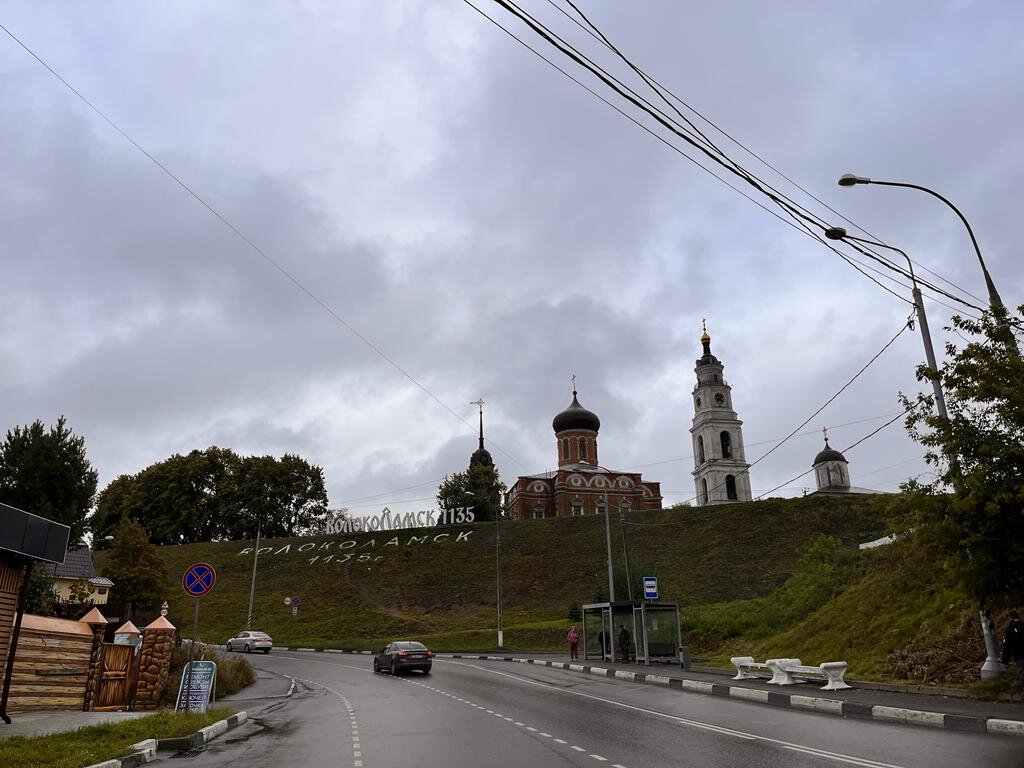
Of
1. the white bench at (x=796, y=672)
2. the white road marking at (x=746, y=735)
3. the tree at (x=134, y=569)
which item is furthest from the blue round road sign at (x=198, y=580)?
the tree at (x=134, y=569)

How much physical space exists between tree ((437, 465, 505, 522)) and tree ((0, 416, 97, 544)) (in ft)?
182

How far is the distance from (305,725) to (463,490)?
80.2 m

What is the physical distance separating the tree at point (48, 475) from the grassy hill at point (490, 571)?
18954 mm

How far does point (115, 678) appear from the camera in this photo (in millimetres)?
17969

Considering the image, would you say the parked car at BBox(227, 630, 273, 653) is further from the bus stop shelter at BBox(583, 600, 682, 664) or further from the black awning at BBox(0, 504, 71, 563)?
the black awning at BBox(0, 504, 71, 563)

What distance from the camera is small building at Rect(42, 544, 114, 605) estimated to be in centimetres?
4147

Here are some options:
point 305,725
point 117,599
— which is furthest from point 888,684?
point 117,599

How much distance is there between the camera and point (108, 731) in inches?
486

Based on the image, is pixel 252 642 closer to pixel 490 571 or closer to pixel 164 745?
pixel 490 571

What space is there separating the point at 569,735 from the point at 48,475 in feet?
119

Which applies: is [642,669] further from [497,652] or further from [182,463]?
[182,463]

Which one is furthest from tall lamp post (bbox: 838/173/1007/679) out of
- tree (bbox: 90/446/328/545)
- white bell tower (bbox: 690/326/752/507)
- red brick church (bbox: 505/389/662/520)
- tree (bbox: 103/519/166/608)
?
tree (bbox: 90/446/328/545)

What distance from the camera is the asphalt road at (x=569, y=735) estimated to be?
9484mm

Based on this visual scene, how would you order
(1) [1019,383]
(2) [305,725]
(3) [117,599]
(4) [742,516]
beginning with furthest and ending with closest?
1. (4) [742,516]
2. (3) [117,599]
3. (2) [305,725]
4. (1) [1019,383]
